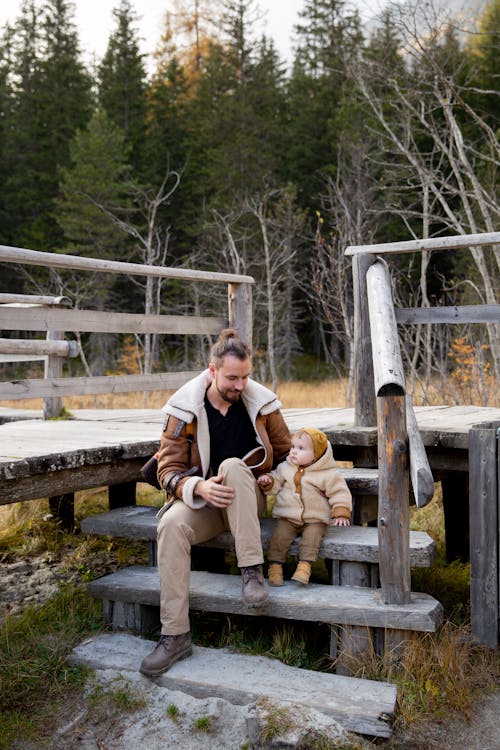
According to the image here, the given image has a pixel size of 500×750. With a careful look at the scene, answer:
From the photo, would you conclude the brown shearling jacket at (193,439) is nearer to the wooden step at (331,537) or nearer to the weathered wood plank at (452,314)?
the wooden step at (331,537)

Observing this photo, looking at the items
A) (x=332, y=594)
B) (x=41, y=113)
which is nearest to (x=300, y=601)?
(x=332, y=594)

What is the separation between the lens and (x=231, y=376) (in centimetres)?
358

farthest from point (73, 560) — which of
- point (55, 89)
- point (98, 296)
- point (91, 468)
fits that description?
point (55, 89)

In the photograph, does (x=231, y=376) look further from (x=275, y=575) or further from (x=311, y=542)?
(x=275, y=575)

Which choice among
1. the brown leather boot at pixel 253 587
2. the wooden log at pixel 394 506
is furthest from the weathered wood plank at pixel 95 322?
the wooden log at pixel 394 506

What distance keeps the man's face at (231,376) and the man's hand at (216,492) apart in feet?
1.46

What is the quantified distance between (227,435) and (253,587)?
78 centimetres

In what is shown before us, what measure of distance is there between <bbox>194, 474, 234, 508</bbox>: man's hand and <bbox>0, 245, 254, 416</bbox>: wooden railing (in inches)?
59.2

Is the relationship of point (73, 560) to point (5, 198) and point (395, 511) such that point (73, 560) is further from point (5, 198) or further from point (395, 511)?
point (5, 198)

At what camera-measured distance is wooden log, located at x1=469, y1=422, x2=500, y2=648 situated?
11.3ft

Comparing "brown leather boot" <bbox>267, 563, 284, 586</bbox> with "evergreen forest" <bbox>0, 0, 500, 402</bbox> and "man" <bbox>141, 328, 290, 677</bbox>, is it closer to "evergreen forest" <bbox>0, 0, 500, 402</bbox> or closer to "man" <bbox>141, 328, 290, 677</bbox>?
"man" <bbox>141, 328, 290, 677</bbox>

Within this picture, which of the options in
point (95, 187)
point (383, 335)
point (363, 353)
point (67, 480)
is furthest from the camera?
point (95, 187)

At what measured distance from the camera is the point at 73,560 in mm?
5344

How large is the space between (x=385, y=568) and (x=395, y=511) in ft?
0.87
